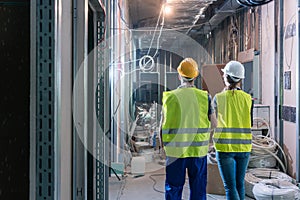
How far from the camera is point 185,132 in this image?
2852 millimetres

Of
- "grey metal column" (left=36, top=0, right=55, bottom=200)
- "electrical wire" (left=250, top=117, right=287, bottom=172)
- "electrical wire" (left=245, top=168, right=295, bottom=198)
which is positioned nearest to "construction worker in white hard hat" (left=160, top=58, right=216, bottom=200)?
"electrical wire" (left=245, top=168, right=295, bottom=198)

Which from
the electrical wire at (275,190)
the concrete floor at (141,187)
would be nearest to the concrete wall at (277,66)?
the electrical wire at (275,190)

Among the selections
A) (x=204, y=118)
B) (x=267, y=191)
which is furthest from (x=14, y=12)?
(x=267, y=191)

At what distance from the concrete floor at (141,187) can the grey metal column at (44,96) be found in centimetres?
318

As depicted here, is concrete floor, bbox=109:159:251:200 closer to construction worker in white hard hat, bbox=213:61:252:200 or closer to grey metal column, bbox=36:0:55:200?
construction worker in white hard hat, bbox=213:61:252:200

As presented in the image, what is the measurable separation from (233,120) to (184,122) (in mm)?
553

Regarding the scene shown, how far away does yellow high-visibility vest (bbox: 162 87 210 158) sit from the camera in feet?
9.30

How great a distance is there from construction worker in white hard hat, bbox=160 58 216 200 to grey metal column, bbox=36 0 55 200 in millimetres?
1791

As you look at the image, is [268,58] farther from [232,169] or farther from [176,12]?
[232,169]

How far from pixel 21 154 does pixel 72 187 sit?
0.37 metres

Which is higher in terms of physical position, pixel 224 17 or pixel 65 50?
pixel 224 17

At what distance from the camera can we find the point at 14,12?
1246mm

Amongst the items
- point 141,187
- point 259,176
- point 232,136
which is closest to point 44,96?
point 232,136

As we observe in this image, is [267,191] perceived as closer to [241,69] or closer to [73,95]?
[241,69]
